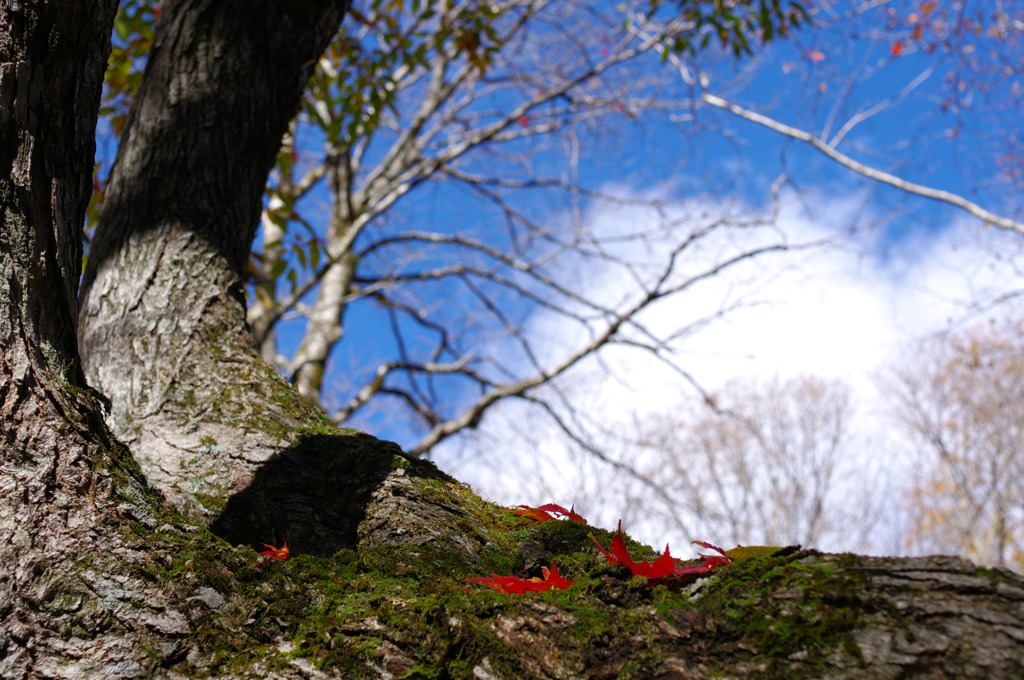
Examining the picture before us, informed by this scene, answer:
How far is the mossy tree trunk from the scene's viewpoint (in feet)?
2.65

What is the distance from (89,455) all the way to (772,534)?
13.9m

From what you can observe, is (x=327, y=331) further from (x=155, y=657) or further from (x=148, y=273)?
(x=155, y=657)

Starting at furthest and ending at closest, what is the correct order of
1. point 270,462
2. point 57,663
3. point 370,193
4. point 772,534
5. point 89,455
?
1. point 772,534
2. point 370,193
3. point 270,462
4. point 89,455
5. point 57,663

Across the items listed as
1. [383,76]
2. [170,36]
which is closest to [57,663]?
[170,36]

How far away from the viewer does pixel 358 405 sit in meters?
6.15

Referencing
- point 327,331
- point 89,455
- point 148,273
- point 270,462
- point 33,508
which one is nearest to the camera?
point 33,508

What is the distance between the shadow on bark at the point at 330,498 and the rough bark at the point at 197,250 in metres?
0.06

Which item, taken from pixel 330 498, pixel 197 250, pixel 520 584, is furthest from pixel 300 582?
pixel 197 250

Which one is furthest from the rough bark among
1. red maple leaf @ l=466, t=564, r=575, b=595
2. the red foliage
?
the red foliage

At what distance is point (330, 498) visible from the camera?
5.29ft

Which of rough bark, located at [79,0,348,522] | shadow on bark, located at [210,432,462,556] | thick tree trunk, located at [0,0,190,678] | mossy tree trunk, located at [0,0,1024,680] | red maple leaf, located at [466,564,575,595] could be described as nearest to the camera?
mossy tree trunk, located at [0,0,1024,680]

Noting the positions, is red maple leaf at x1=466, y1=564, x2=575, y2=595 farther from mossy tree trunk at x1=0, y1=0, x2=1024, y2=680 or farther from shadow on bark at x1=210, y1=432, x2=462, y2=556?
shadow on bark at x1=210, y1=432, x2=462, y2=556

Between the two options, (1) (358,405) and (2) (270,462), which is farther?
(1) (358,405)

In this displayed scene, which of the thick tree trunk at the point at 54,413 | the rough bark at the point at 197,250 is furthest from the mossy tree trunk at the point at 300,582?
the rough bark at the point at 197,250
